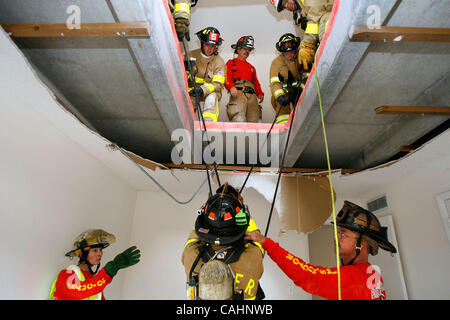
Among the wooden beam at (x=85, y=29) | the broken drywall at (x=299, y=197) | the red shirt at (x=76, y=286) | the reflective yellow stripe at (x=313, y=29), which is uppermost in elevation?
the reflective yellow stripe at (x=313, y=29)

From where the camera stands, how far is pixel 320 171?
273 cm

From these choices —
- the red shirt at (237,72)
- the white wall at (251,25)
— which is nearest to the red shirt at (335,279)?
the red shirt at (237,72)

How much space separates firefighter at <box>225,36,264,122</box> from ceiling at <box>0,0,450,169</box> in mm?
817

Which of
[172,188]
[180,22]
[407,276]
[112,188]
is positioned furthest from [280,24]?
[407,276]

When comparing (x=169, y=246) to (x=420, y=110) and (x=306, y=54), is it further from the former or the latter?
(x=420, y=110)

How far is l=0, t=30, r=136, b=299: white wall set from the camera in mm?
1533

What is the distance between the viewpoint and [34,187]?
5.86ft

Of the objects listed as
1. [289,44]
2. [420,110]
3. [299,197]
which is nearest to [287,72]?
[289,44]

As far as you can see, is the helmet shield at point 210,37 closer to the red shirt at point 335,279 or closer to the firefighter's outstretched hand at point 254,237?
the firefighter's outstretched hand at point 254,237

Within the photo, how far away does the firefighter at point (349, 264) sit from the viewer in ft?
4.58

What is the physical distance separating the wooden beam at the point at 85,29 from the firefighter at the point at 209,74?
121cm

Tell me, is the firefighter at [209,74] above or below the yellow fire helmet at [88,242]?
above

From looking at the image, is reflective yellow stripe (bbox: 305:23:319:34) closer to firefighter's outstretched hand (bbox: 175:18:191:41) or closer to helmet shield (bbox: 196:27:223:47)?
helmet shield (bbox: 196:27:223:47)

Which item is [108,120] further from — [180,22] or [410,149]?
[410,149]
